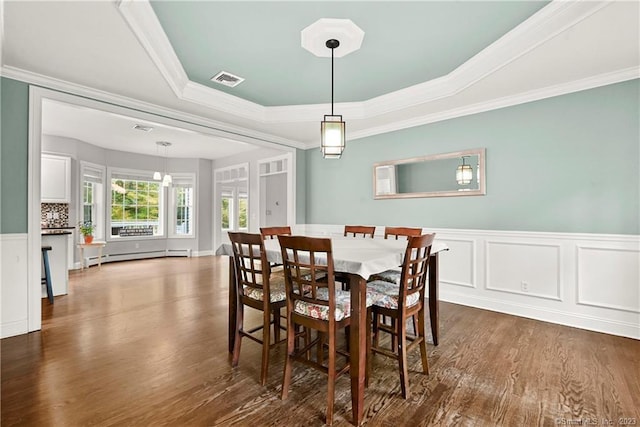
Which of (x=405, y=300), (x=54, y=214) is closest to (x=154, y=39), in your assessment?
(x=405, y=300)

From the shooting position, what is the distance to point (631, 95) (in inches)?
114

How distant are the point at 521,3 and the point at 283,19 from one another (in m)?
1.69

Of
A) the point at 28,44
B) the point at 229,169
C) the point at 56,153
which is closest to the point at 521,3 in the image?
the point at 28,44

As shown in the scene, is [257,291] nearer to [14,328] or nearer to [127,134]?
[14,328]

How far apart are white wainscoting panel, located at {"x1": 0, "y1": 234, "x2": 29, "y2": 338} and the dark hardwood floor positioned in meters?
0.15

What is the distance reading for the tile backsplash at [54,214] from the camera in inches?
227

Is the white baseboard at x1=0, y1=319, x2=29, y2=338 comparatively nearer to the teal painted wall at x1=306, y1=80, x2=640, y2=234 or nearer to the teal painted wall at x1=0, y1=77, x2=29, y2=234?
the teal painted wall at x1=0, y1=77, x2=29, y2=234

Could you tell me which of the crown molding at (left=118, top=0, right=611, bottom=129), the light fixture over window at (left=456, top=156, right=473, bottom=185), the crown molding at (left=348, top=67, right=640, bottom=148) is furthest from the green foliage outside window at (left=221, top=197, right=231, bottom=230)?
the light fixture over window at (left=456, top=156, right=473, bottom=185)

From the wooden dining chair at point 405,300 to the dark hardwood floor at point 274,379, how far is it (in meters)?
0.21

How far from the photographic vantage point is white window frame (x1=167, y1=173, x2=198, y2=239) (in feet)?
26.1

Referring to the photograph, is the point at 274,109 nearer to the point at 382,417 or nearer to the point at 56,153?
the point at 382,417

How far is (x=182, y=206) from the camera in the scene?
317 inches

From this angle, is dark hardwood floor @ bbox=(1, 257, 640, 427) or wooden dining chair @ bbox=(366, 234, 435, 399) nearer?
dark hardwood floor @ bbox=(1, 257, 640, 427)

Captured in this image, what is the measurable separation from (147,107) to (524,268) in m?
4.70
